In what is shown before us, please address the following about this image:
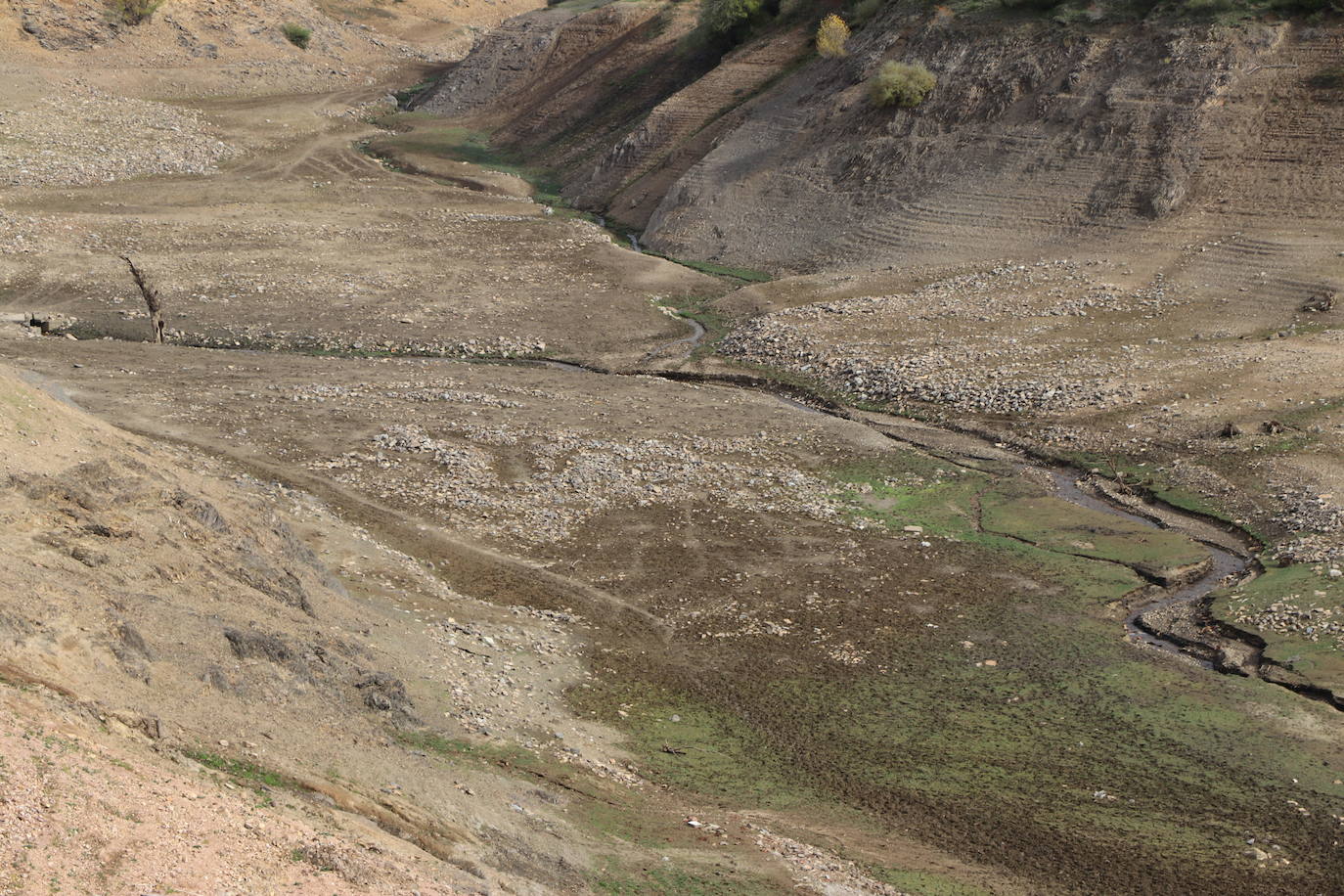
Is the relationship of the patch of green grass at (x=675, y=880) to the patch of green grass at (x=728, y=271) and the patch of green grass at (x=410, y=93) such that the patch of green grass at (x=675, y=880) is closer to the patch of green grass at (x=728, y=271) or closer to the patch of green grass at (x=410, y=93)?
the patch of green grass at (x=728, y=271)

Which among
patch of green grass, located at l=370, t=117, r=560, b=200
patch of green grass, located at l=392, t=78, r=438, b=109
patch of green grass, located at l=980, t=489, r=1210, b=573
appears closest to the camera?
patch of green grass, located at l=980, t=489, r=1210, b=573

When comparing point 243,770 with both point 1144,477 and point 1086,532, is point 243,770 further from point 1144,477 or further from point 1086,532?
point 1144,477

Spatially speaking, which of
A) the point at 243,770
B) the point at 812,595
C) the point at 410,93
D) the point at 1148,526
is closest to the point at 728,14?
the point at 410,93

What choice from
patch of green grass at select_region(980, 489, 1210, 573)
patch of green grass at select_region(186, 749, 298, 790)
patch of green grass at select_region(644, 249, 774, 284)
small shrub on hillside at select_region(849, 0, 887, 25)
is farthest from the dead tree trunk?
small shrub on hillside at select_region(849, 0, 887, 25)

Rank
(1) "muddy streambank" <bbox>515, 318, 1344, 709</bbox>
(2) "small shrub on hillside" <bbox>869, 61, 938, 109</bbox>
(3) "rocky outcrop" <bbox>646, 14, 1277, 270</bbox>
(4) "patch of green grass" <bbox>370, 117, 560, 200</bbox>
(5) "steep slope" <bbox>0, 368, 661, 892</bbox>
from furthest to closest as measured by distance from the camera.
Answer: (4) "patch of green grass" <bbox>370, 117, 560, 200</bbox>
(2) "small shrub on hillside" <bbox>869, 61, 938, 109</bbox>
(3) "rocky outcrop" <bbox>646, 14, 1277, 270</bbox>
(1) "muddy streambank" <bbox>515, 318, 1344, 709</bbox>
(5) "steep slope" <bbox>0, 368, 661, 892</bbox>

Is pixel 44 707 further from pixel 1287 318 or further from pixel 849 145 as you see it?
pixel 849 145

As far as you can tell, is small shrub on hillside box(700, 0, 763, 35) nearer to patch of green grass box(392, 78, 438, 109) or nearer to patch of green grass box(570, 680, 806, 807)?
patch of green grass box(392, 78, 438, 109)

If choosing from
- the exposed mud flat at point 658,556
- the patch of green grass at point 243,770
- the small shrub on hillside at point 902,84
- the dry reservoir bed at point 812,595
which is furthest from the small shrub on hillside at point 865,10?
the patch of green grass at point 243,770
